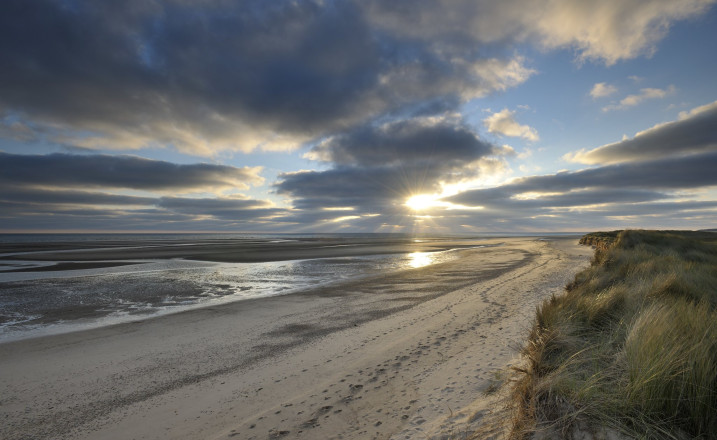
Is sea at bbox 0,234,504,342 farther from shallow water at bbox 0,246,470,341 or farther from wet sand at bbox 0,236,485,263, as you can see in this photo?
wet sand at bbox 0,236,485,263

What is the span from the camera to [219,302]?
12.9 m

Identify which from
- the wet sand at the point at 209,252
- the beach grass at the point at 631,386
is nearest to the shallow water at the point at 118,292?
the wet sand at the point at 209,252

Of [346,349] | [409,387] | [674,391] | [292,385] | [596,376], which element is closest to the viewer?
[674,391]

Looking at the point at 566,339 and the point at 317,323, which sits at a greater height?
the point at 566,339

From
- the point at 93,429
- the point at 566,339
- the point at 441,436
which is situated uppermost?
the point at 566,339

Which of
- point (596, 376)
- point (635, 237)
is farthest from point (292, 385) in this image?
point (635, 237)

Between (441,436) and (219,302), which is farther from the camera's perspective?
(219,302)

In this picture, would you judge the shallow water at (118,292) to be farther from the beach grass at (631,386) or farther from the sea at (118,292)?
the beach grass at (631,386)

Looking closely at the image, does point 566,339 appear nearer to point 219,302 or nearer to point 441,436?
point 441,436

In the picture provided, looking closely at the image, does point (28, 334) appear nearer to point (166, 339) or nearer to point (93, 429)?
point (166, 339)

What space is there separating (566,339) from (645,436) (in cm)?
252

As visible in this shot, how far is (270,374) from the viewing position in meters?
6.21

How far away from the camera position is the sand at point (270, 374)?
4.55 meters

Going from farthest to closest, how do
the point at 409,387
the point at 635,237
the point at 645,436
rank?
the point at 635,237, the point at 409,387, the point at 645,436
